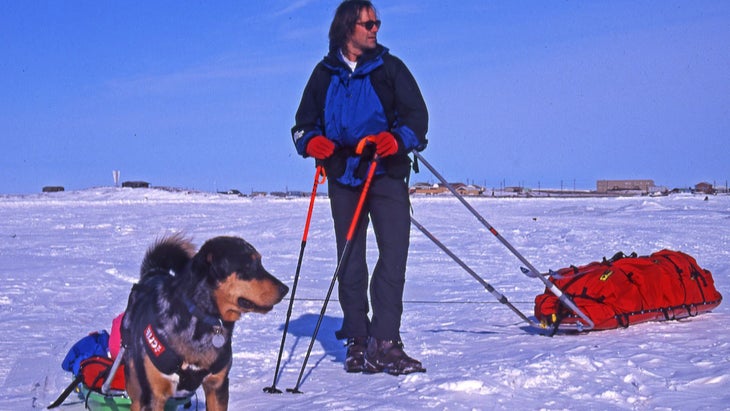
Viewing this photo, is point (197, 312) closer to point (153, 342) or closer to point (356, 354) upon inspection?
point (153, 342)

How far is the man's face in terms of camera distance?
4.73 metres

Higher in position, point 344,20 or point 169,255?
point 344,20

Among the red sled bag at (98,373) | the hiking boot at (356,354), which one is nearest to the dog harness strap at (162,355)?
the red sled bag at (98,373)

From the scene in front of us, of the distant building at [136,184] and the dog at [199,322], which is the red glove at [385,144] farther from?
the distant building at [136,184]

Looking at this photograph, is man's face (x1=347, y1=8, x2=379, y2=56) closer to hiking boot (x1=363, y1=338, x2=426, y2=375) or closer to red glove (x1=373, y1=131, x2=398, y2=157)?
red glove (x1=373, y1=131, x2=398, y2=157)

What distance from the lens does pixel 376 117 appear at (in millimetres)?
4727

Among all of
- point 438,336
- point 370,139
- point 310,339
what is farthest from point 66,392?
point 438,336

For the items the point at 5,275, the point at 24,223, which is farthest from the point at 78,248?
the point at 24,223

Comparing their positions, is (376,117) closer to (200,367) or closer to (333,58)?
(333,58)

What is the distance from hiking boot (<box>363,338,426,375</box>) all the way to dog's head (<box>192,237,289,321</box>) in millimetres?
1550

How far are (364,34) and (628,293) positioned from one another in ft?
9.33

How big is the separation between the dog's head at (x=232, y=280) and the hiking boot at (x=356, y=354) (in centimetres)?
161

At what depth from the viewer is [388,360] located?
4.70m

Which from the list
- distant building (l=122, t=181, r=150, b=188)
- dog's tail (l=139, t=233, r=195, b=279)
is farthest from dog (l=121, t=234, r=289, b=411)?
distant building (l=122, t=181, r=150, b=188)
